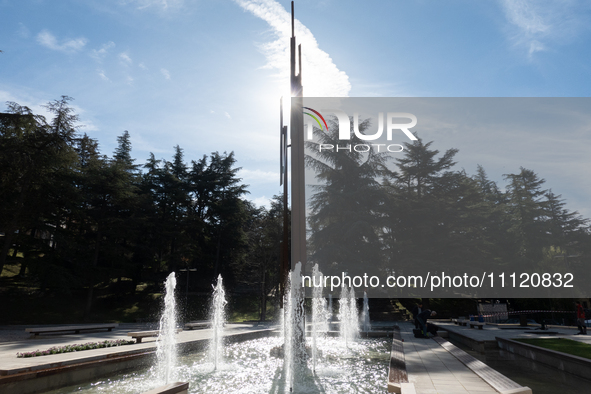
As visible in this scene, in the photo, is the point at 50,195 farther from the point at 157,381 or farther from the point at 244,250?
the point at 157,381

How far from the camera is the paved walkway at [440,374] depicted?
5180mm

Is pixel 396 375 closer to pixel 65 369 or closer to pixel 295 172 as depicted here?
pixel 295 172

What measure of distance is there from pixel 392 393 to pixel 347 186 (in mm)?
22868

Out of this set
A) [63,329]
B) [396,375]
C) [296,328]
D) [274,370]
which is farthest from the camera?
[63,329]

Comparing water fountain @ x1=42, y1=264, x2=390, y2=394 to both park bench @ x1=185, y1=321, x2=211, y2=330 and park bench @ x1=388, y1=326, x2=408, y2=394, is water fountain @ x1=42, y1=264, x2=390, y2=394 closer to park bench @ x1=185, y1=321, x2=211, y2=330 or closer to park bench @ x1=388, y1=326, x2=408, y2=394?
park bench @ x1=388, y1=326, x2=408, y2=394

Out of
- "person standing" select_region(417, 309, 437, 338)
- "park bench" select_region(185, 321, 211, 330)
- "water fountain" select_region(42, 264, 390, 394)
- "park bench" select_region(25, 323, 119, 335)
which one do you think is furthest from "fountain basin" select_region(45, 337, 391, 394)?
"park bench" select_region(185, 321, 211, 330)

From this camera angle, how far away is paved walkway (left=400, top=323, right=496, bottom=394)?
204 inches

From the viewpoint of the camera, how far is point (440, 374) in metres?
6.39

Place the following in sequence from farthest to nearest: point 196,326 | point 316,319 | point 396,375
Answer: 1. point 316,319
2. point 196,326
3. point 396,375

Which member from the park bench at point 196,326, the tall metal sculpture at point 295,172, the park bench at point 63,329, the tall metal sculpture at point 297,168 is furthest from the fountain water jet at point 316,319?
the park bench at point 63,329

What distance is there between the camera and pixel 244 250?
34.5m

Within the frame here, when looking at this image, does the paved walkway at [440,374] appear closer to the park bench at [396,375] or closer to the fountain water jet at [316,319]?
the park bench at [396,375]

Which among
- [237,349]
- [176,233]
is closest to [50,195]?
[176,233]

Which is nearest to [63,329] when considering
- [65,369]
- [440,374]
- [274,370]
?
[65,369]
